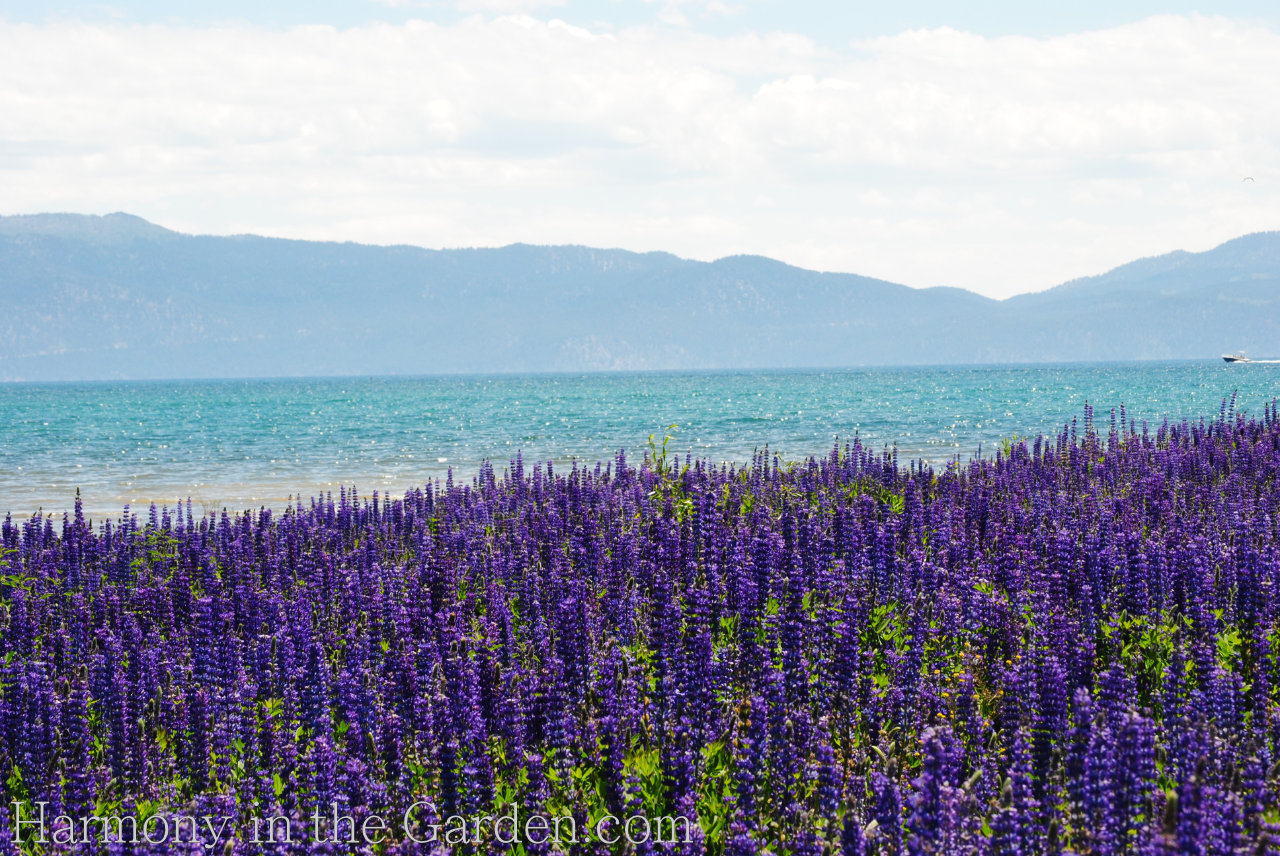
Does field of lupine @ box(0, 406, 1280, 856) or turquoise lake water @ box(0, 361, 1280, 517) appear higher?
field of lupine @ box(0, 406, 1280, 856)

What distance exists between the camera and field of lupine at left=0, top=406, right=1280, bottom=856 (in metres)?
5.01

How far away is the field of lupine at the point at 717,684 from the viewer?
5.01 m

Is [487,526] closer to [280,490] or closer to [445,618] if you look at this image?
[445,618]

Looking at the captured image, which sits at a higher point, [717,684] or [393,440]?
[717,684]

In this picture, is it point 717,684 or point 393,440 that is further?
point 393,440

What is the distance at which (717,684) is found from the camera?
671 centimetres

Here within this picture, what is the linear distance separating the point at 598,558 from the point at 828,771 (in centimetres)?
638

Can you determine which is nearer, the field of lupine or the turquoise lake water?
the field of lupine

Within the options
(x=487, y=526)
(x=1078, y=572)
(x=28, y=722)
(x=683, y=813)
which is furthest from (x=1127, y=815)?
(x=487, y=526)

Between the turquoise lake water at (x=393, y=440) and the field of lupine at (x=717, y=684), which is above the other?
the field of lupine at (x=717, y=684)

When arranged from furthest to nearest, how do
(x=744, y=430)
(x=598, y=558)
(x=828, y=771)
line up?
(x=744, y=430) → (x=598, y=558) → (x=828, y=771)

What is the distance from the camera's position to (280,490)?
3297 cm

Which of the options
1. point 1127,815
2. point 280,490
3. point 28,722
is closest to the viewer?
point 1127,815

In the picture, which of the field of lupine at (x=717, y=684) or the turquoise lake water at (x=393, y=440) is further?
the turquoise lake water at (x=393, y=440)
